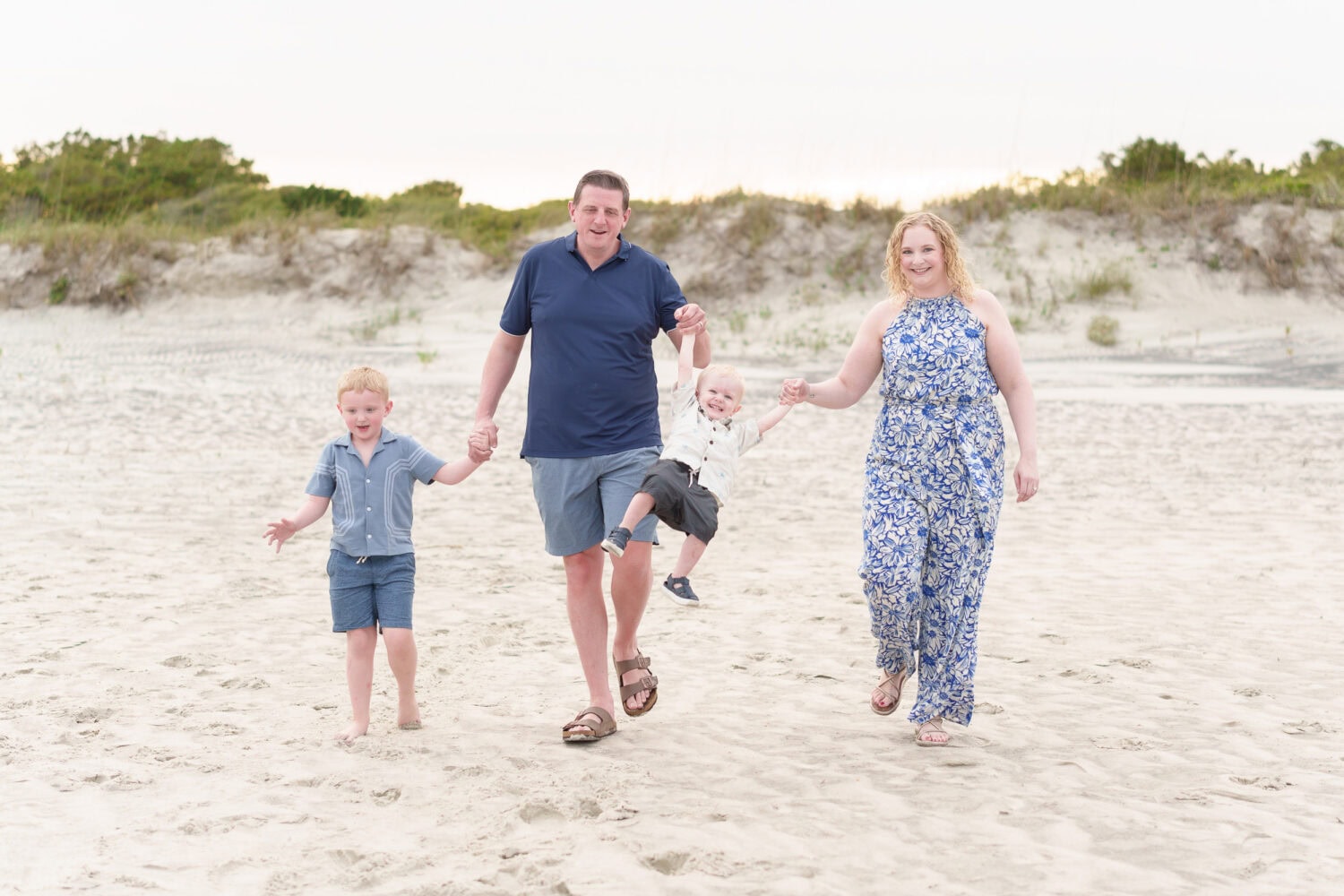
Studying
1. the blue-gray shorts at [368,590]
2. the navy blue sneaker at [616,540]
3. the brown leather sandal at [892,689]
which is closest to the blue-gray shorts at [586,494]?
the navy blue sneaker at [616,540]

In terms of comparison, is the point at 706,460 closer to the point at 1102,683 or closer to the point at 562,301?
the point at 562,301

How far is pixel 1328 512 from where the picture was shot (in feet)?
34.3

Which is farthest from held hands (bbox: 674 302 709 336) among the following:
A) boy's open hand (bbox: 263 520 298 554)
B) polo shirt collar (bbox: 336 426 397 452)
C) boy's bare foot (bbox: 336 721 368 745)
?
boy's bare foot (bbox: 336 721 368 745)

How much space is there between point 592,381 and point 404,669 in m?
1.30

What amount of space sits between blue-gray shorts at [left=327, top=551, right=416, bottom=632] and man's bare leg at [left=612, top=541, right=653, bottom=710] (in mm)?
775

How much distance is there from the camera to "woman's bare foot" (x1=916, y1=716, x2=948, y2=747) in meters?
5.12

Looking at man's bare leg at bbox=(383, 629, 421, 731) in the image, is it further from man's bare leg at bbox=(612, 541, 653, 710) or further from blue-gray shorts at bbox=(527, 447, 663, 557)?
man's bare leg at bbox=(612, 541, 653, 710)

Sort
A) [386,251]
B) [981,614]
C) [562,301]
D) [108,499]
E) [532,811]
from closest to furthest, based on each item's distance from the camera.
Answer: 1. [532,811]
2. [562,301]
3. [981,614]
4. [108,499]
5. [386,251]

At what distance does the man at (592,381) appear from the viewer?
504 cm

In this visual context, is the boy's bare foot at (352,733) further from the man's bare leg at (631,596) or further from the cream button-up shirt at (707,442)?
the cream button-up shirt at (707,442)

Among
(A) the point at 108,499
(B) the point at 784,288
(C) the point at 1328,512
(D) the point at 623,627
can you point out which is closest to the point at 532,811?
(D) the point at 623,627

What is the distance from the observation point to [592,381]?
5.04 metres

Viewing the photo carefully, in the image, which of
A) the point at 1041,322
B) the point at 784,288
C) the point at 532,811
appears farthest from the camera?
the point at 784,288

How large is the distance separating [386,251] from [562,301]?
24587mm
